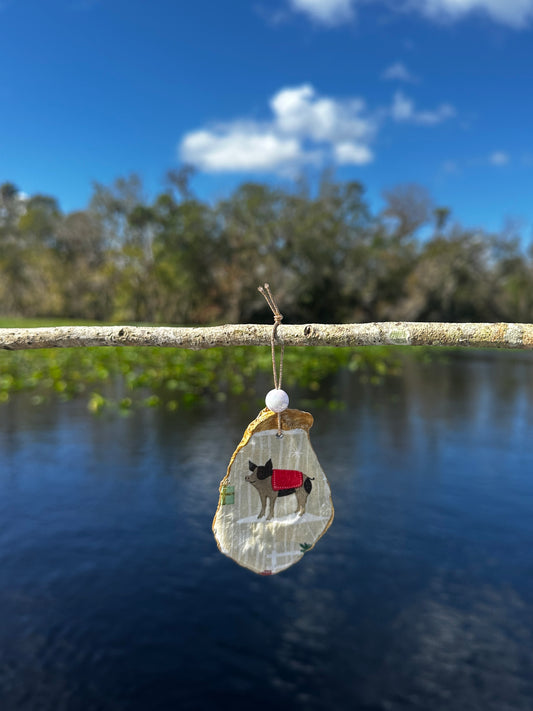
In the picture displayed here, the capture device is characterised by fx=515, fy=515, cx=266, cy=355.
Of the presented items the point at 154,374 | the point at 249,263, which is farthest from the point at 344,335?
the point at 249,263

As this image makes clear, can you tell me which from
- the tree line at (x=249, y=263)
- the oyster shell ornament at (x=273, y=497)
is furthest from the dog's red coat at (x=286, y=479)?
the tree line at (x=249, y=263)

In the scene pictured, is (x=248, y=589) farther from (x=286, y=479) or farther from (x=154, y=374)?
(x=154, y=374)

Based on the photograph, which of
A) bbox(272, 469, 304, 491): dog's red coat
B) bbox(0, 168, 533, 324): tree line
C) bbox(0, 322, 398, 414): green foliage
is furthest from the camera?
bbox(0, 168, 533, 324): tree line

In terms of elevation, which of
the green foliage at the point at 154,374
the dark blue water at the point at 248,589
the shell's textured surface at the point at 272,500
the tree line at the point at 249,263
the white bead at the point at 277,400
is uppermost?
the tree line at the point at 249,263

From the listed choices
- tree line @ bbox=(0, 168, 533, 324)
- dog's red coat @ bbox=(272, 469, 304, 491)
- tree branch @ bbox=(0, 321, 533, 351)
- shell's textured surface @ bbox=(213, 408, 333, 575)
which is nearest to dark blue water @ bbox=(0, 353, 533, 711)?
shell's textured surface @ bbox=(213, 408, 333, 575)

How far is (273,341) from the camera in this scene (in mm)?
1438

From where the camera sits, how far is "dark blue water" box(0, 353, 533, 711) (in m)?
3.50

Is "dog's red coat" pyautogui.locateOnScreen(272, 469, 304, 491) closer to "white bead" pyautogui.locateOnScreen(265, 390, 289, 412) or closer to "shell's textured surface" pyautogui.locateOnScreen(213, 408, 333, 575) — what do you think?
"shell's textured surface" pyautogui.locateOnScreen(213, 408, 333, 575)

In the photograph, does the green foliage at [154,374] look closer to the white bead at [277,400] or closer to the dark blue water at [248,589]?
the dark blue water at [248,589]

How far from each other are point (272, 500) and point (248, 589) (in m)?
3.51

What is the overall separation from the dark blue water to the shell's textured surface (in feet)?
8.33

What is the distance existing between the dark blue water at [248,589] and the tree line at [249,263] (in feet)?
55.3

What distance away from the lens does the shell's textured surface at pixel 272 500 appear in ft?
4.75

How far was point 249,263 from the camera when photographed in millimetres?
24656
